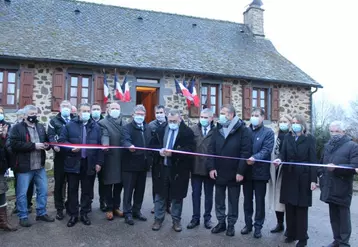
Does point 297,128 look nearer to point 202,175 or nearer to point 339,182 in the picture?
point 339,182

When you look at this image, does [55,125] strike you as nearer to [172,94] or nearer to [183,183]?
[183,183]

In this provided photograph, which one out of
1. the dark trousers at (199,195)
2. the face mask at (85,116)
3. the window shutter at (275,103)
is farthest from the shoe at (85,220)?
the window shutter at (275,103)

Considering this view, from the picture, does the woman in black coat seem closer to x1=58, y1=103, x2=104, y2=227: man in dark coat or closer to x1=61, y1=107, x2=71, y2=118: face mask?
x1=58, y1=103, x2=104, y2=227: man in dark coat

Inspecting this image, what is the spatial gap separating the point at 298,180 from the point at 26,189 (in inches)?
155

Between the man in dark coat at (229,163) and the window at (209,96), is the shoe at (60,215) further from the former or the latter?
the window at (209,96)

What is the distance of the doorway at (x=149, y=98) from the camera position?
41.8 feet

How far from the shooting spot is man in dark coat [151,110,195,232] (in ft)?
15.8

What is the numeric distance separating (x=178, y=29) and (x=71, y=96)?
253 inches

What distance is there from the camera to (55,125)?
5.30 m

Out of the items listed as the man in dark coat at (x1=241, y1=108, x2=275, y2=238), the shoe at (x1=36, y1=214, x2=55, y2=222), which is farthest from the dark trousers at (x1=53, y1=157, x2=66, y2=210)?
the man in dark coat at (x1=241, y1=108, x2=275, y2=238)

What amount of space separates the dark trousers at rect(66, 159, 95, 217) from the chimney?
14.0 meters

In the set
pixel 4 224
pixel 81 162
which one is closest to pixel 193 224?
pixel 81 162

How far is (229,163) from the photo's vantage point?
4703 millimetres

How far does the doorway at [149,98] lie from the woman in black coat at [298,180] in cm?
844
